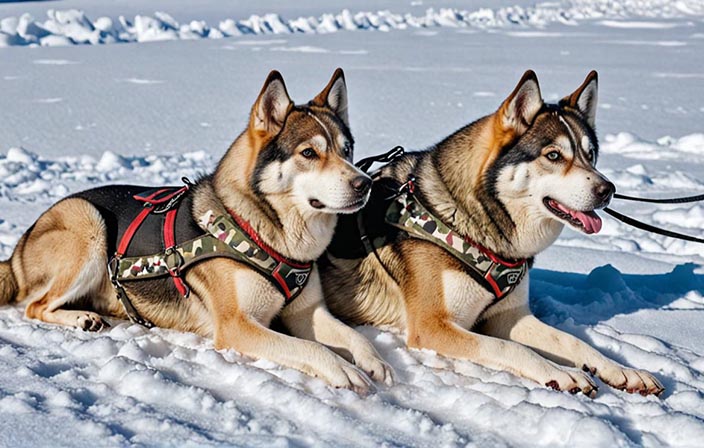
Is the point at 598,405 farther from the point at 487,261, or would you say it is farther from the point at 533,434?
the point at 487,261

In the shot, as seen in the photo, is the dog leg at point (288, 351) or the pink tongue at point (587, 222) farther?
the pink tongue at point (587, 222)

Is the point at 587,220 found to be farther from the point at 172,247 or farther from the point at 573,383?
the point at 172,247

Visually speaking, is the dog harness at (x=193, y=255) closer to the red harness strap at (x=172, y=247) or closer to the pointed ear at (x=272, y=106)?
the red harness strap at (x=172, y=247)

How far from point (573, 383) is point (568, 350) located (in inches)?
14.1

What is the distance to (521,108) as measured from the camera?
10.7 ft

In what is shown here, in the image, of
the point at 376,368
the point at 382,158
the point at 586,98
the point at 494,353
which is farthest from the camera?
the point at 382,158

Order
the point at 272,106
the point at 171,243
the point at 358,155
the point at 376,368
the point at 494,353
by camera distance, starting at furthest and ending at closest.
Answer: the point at 358,155, the point at 171,243, the point at 272,106, the point at 494,353, the point at 376,368

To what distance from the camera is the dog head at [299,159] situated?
312 centimetres

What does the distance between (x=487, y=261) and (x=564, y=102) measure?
768mm

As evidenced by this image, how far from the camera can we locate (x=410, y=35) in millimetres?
17828

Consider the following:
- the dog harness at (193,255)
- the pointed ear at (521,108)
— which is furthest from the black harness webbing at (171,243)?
the pointed ear at (521,108)

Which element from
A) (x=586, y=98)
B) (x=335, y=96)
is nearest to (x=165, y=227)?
(x=335, y=96)

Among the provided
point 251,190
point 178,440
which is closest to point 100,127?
point 251,190

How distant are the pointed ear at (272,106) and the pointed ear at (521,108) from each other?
858mm
